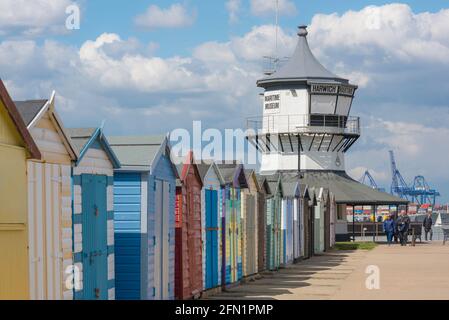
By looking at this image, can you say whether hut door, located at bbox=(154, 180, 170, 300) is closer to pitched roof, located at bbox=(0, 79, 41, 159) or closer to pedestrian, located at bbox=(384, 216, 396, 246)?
pitched roof, located at bbox=(0, 79, 41, 159)

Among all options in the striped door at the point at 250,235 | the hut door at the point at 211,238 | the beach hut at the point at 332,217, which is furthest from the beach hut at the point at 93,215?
the beach hut at the point at 332,217

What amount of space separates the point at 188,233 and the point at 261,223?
29.0 ft

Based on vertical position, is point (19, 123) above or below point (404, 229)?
above

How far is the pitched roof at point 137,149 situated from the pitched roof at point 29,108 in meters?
3.50

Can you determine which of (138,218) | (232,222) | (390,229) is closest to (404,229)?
(390,229)

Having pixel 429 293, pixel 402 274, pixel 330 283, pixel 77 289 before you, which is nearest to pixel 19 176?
pixel 77 289

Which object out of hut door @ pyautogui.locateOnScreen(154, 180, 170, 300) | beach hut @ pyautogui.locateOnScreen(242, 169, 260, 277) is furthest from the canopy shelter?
hut door @ pyautogui.locateOnScreen(154, 180, 170, 300)

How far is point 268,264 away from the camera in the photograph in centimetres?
2956

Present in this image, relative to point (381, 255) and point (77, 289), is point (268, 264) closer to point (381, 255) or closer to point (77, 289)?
point (381, 255)

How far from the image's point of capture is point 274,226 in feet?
101

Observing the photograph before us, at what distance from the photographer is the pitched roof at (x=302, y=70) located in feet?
189

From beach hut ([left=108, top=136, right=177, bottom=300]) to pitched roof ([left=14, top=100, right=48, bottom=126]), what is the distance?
11.3 ft

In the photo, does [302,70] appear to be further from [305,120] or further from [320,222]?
[320,222]

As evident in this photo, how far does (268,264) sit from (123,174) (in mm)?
13863
